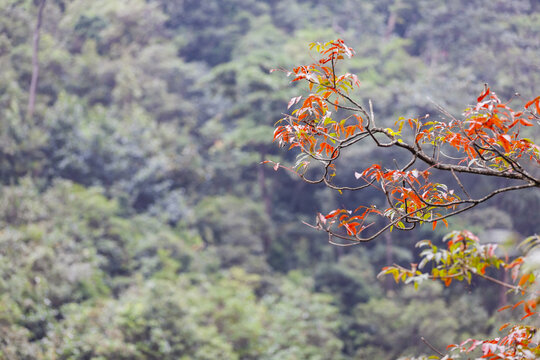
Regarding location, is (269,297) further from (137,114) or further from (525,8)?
(525,8)

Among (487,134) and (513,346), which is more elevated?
(487,134)

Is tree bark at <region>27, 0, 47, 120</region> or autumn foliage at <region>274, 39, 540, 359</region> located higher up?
tree bark at <region>27, 0, 47, 120</region>

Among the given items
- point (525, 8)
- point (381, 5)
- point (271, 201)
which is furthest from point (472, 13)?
point (271, 201)

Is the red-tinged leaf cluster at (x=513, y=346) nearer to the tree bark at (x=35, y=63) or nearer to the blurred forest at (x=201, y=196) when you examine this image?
the blurred forest at (x=201, y=196)

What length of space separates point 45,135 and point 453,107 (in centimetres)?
529

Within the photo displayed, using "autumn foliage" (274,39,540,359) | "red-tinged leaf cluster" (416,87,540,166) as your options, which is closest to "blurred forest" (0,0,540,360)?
"autumn foliage" (274,39,540,359)

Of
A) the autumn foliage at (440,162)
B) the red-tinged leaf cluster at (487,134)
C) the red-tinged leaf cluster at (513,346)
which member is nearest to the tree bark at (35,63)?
the autumn foliage at (440,162)

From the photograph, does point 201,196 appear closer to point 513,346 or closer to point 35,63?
point 35,63

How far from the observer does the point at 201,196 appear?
23.9 feet

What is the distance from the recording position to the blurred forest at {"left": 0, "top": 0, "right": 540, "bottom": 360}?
448 cm

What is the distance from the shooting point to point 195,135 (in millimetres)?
8359

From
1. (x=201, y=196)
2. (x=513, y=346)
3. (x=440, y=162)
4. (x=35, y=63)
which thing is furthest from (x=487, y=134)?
(x=35, y=63)

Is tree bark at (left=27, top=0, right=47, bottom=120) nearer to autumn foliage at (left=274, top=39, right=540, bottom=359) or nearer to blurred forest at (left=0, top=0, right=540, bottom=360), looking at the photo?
blurred forest at (left=0, top=0, right=540, bottom=360)

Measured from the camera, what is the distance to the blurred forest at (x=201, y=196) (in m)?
4.48
